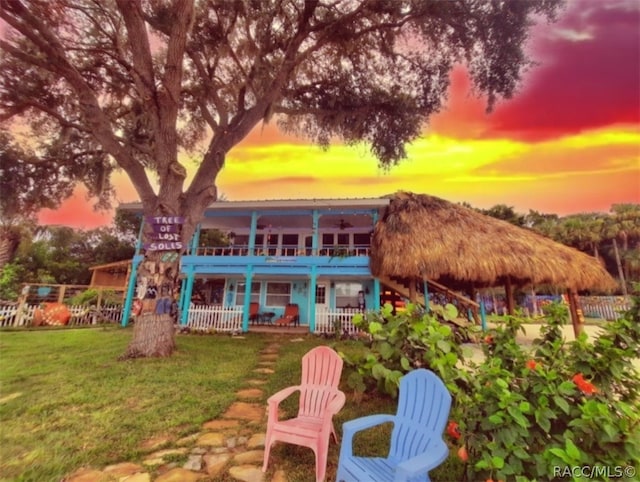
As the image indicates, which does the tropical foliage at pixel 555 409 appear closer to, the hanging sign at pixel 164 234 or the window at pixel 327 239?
the hanging sign at pixel 164 234

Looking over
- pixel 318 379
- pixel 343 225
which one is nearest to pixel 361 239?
pixel 343 225

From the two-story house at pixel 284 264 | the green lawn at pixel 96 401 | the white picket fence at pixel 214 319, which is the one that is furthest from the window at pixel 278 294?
the green lawn at pixel 96 401

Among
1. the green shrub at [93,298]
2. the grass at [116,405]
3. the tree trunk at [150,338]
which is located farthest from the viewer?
the green shrub at [93,298]

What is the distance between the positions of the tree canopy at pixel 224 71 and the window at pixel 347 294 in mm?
6533

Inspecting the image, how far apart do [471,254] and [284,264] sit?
22.1 feet

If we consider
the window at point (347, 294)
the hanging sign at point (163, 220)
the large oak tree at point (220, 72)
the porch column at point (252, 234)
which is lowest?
the window at point (347, 294)

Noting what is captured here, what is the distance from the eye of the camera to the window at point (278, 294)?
13.9 meters

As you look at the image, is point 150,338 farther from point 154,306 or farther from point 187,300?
point 187,300

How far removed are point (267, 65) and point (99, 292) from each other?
12.4m

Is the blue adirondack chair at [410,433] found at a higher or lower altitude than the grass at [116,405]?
higher

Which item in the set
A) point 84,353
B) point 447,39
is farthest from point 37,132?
point 447,39

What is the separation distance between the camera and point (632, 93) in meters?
4.31

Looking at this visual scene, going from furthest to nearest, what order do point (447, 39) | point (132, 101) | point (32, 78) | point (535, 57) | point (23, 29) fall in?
point (132, 101), point (447, 39), point (32, 78), point (535, 57), point (23, 29)

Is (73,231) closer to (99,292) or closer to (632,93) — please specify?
(99,292)
